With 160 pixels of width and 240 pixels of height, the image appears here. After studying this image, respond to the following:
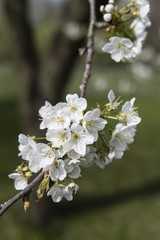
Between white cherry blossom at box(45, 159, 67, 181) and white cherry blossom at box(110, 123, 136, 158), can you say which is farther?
white cherry blossom at box(110, 123, 136, 158)

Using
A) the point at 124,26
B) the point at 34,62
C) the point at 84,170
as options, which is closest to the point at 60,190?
the point at 124,26

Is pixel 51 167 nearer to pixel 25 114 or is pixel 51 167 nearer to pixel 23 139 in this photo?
pixel 23 139

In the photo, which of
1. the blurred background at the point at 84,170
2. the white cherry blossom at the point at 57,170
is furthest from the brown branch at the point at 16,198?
the blurred background at the point at 84,170

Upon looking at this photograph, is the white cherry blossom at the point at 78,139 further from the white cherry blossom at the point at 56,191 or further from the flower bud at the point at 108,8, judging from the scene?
the flower bud at the point at 108,8

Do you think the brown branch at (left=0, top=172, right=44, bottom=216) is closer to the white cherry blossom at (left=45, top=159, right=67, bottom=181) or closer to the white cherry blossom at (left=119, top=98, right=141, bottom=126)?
the white cherry blossom at (left=45, top=159, right=67, bottom=181)

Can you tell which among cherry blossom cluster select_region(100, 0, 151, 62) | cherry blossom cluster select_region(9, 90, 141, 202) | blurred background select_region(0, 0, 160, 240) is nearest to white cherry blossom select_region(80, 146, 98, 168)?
cherry blossom cluster select_region(9, 90, 141, 202)

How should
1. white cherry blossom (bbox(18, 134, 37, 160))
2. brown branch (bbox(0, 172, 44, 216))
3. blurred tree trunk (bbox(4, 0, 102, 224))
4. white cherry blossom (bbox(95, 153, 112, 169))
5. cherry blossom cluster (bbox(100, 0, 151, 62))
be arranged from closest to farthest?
brown branch (bbox(0, 172, 44, 216)), white cherry blossom (bbox(18, 134, 37, 160)), white cherry blossom (bbox(95, 153, 112, 169)), cherry blossom cluster (bbox(100, 0, 151, 62)), blurred tree trunk (bbox(4, 0, 102, 224))

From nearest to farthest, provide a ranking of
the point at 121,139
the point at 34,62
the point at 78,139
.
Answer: the point at 78,139
the point at 121,139
the point at 34,62

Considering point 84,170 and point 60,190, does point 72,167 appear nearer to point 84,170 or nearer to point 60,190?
point 60,190

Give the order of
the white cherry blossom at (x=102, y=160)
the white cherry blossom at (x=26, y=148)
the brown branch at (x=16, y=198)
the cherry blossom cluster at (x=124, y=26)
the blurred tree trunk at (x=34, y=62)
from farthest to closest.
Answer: the blurred tree trunk at (x=34, y=62) < the cherry blossom cluster at (x=124, y=26) < the white cherry blossom at (x=102, y=160) < the white cherry blossom at (x=26, y=148) < the brown branch at (x=16, y=198)
